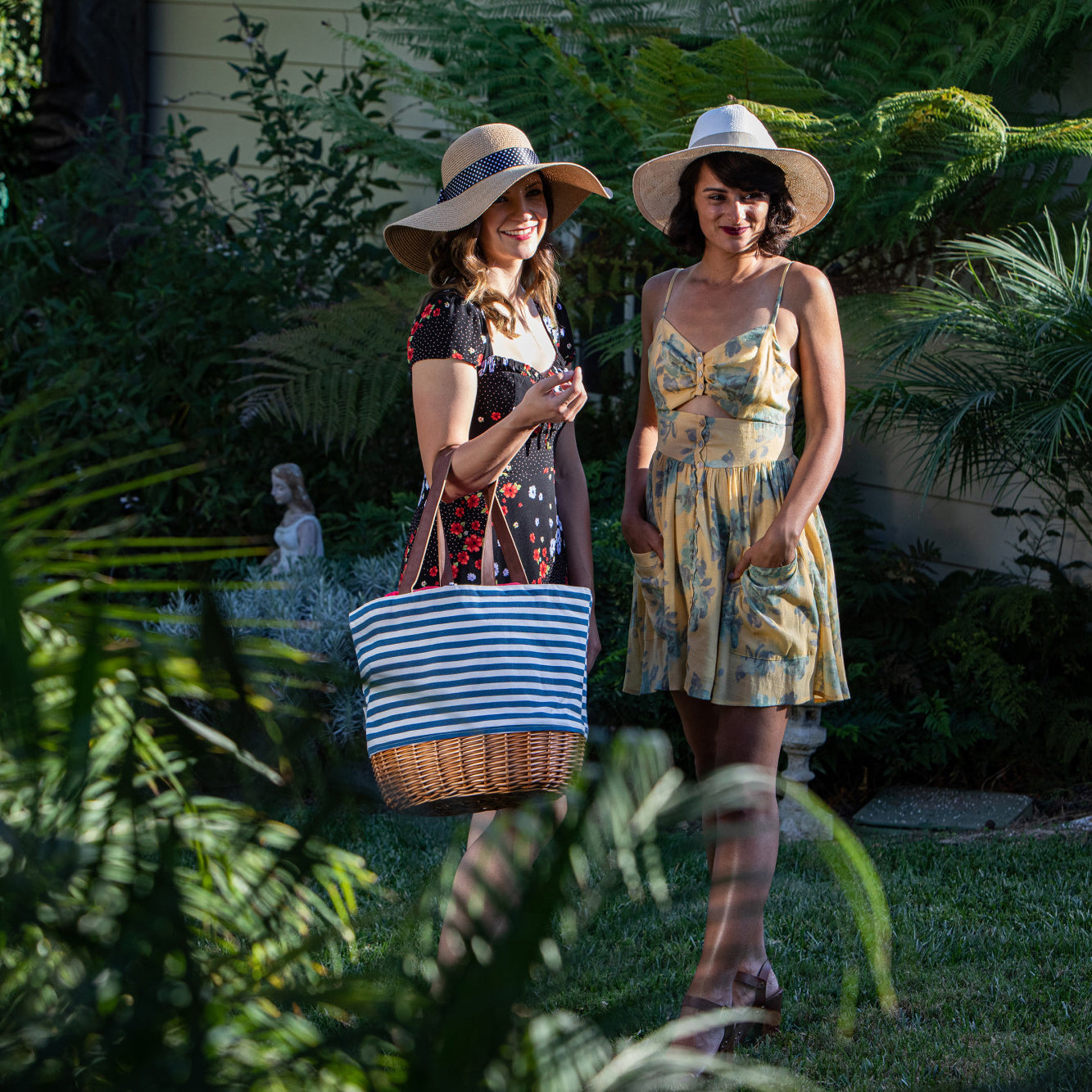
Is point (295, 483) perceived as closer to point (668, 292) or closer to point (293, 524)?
point (293, 524)

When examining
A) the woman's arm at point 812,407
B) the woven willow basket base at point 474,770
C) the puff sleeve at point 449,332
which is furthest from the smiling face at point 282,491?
the woven willow basket base at point 474,770

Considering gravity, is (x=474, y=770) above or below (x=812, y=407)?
below

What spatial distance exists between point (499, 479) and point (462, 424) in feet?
0.55

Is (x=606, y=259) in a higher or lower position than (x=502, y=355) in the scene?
higher

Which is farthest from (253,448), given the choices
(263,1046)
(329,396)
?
(263,1046)

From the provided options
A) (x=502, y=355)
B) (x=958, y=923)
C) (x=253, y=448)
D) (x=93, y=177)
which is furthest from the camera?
(x=93, y=177)

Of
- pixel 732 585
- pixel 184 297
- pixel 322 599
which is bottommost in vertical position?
pixel 322 599

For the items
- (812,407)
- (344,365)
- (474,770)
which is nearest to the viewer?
(474,770)

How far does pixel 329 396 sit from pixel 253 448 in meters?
0.92

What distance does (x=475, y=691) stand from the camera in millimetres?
2072

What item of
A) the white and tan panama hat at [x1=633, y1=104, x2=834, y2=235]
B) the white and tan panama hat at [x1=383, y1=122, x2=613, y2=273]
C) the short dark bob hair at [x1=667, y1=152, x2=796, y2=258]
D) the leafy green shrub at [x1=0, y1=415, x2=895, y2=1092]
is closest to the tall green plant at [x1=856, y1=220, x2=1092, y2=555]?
the white and tan panama hat at [x1=633, y1=104, x2=834, y2=235]

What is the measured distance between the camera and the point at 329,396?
538 cm

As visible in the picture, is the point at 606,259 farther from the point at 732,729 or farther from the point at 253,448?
the point at 732,729

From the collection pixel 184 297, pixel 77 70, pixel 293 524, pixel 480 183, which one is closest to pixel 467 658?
pixel 480 183
